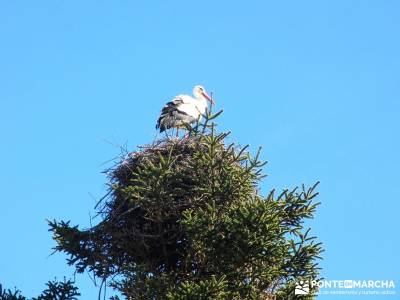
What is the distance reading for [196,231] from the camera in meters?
12.9

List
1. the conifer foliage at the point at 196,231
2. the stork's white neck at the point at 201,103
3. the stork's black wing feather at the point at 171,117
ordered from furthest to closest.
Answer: the stork's white neck at the point at 201,103
the stork's black wing feather at the point at 171,117
the conifer foliage at the point at 196,231

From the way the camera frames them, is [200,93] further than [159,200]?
Yes

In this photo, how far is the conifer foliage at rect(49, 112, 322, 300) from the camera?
41.7 feet

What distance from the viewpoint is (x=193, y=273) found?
45.2 ft

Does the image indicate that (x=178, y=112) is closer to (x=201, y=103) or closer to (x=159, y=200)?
(x=201, y=103)

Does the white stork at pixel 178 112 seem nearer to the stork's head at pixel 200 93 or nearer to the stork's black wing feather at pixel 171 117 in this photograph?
the stork's black wing feather at pixel 171 117

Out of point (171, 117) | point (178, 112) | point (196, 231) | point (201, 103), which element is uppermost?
point (201, 103)

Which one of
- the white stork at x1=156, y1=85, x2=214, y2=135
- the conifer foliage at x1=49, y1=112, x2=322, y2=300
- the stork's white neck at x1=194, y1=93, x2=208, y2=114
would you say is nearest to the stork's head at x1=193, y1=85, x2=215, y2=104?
the stork's white neck at x1=194, y1=93, x2=208, y2=114

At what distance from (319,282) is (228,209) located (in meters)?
1.64

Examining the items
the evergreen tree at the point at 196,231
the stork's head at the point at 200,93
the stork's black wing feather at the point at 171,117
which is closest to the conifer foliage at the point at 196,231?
the evergreen tree at the point at 196,231

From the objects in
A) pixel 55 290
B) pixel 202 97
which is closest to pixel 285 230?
pixel 55 290

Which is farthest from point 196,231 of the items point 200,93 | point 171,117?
point 200,93

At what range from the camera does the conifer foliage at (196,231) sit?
1272 centimetres

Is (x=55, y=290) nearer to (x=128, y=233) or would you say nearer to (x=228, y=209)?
(x=128, y=233)
